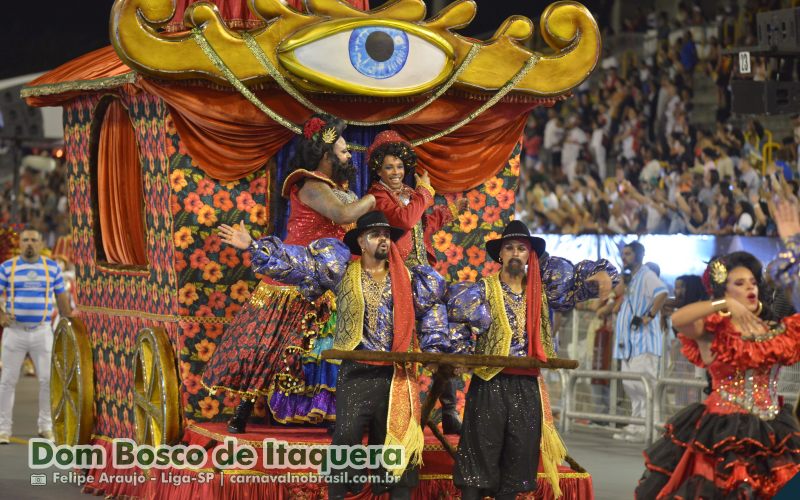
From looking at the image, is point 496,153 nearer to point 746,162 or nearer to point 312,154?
point 312,154

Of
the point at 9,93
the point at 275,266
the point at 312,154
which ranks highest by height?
the point at 9,93

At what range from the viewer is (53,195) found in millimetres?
25703

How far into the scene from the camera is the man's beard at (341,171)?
8102 millimetres

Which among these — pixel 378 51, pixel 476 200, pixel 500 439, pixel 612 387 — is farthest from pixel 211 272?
pixel 612 387

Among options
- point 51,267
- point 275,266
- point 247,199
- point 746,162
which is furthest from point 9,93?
point 275,266

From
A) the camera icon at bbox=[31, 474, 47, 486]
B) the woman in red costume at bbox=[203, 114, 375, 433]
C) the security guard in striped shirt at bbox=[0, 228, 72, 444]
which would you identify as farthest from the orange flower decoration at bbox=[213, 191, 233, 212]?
the security guard in striped shirt at bbox=[0, 228, 72, 444]

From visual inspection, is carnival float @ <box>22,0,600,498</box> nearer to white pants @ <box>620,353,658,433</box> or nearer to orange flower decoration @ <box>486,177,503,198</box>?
orange flower decoration @ <box>486,177,503,198</box>

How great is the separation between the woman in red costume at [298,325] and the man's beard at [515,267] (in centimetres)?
90

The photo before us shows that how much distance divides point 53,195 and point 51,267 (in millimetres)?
13779

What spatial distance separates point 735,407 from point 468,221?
2.56 m

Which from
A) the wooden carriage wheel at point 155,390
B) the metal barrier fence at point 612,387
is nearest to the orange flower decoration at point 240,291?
the wooden carriage wheel at point 155,390

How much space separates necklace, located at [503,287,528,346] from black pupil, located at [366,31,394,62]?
1590 millimetres

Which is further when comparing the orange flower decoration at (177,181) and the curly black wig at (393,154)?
the orange flower decoration at (177,181)

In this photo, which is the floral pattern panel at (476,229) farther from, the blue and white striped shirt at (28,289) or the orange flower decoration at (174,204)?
the blue and white striped shirt at (28,289)
